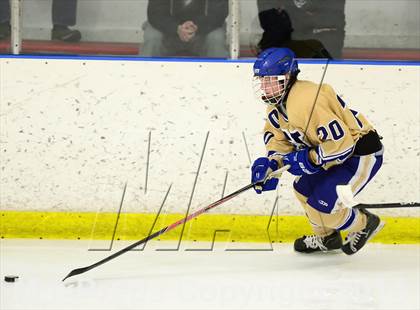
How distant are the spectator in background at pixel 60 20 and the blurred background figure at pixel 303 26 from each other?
3.29 ft

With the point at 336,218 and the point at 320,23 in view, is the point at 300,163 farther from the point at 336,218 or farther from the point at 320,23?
the point at 320,23

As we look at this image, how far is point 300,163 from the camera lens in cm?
372

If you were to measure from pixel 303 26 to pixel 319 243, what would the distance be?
47.0 inches

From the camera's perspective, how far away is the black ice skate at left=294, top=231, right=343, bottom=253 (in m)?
4.19

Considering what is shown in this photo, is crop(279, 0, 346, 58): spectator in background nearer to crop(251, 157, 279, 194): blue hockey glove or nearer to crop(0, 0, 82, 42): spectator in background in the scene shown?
crop(251, 157, 279, 194): blue hockey glove

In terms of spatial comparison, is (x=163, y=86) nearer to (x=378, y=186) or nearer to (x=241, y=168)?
(x=241, y=168)

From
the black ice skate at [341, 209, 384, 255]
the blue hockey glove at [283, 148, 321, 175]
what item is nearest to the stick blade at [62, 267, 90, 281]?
the blue hockey glove at [283, 148, 321, 175]

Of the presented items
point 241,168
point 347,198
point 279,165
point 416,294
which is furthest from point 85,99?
point 416,294

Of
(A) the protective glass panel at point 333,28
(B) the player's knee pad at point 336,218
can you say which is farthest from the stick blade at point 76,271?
(A) the protective glass panel at point 333,28

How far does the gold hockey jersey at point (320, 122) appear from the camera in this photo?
3590 mm

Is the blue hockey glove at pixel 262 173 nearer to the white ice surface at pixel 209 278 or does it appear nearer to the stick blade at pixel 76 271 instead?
the white ice surface at pixel 209 278

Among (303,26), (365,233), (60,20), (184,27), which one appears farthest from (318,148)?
(60,20)

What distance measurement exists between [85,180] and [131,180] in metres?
0.25

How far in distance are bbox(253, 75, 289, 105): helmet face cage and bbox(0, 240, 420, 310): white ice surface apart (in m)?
0.80
